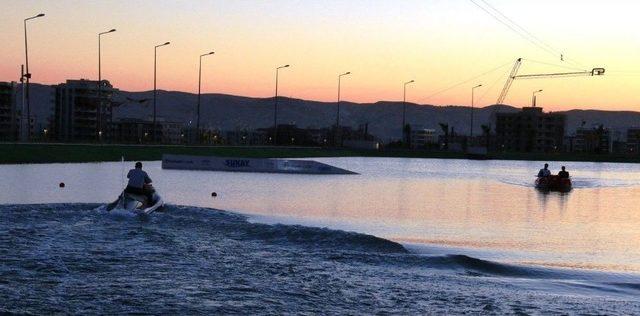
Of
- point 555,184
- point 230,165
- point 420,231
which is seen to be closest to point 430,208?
point 420,231

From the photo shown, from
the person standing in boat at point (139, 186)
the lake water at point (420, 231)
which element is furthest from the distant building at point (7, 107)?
the person standing in boat at point (139, 186)

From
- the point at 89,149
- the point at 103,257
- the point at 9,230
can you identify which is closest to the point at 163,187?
the point at 9,230

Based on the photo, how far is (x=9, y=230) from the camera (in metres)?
23.7

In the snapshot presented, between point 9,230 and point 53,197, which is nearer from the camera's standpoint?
point 9,230

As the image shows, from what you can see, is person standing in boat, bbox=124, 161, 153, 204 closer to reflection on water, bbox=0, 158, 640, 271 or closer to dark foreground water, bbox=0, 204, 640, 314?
reflection on water, bbox=0, 158, 640, 271

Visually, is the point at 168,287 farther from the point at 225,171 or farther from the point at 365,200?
the point at 225,171

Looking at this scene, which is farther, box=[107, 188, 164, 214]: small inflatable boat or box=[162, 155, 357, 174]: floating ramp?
box=[162, 155, 357, 174]: floating ramp

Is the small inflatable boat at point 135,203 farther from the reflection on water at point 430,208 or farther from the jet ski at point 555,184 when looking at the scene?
the jet ski at point 555,184

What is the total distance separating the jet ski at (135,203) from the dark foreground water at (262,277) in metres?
3.57

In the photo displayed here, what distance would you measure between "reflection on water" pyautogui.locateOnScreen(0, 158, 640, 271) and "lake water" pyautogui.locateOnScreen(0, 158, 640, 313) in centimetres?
6

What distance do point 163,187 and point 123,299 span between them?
30.4 metres

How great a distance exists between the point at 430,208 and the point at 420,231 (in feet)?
33.8

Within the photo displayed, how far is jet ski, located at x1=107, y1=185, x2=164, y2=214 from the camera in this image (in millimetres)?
29375

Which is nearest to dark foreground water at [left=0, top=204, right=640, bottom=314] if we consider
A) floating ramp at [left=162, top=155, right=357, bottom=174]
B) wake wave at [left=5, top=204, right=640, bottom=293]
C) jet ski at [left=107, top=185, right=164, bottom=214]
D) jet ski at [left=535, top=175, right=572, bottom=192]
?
wake wave at [left=5, top=204, right=640, bottom=293]
